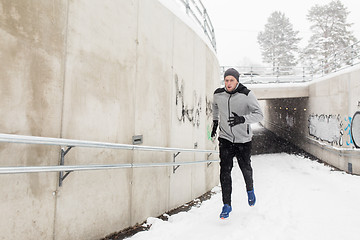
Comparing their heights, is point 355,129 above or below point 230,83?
below

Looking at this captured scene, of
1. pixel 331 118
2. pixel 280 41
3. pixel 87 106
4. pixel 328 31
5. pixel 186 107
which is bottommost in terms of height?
pixel 87 106

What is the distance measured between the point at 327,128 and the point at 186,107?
951 cm

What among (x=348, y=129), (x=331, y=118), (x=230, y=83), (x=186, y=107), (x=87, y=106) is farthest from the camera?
(x=331, y=118)

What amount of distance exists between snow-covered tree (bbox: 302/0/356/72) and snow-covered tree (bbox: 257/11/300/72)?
13.2ft

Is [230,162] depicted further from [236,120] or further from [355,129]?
[355,129]

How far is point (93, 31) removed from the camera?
2.46m

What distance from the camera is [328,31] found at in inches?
1182

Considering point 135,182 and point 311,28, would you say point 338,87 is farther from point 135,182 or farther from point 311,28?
point 311,28

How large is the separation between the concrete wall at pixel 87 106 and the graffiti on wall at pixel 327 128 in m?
8.86

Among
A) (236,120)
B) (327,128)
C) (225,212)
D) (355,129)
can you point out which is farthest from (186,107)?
(327,128)

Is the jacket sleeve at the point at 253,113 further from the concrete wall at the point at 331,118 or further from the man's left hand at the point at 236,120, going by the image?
the concrete wall at the point at 331,118

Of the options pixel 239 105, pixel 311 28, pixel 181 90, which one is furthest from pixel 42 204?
pixel 311 28

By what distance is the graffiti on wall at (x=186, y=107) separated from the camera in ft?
13.7

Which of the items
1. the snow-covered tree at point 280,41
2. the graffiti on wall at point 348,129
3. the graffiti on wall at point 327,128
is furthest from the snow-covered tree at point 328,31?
the graffiti on wall at point 348,129
